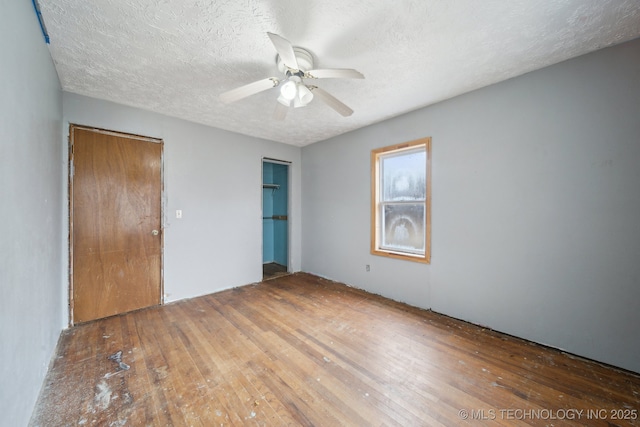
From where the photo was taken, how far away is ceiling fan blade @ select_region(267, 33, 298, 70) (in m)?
1.36

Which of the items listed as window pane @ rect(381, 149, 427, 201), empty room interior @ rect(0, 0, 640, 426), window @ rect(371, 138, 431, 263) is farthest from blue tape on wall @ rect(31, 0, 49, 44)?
window pane @ rect(381, 149, 427, 201)

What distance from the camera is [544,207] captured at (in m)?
2.16

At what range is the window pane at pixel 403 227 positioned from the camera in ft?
10.3

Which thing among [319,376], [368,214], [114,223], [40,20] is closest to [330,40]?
[40,20]

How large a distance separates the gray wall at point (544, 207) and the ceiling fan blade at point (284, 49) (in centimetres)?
204

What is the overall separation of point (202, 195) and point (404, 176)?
2976mm

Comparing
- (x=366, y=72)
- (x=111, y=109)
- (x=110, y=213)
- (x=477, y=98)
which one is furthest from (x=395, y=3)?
(x=110, y=213)

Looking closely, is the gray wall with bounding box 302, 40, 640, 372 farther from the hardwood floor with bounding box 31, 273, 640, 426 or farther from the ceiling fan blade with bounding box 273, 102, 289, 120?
the ceiling fan blade with bounding box 273, 102, 289, 120

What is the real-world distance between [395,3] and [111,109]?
324 cm

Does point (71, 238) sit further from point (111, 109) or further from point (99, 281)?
point (111, 109)

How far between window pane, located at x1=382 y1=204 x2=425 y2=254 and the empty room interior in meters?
0.03

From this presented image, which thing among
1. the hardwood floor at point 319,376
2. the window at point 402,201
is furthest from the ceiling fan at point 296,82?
the hardwood floor at point 319,376

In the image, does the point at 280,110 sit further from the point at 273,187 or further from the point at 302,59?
the point at 273,187

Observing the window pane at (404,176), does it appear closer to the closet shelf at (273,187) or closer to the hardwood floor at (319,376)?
the hardwood floor at (319,376)
